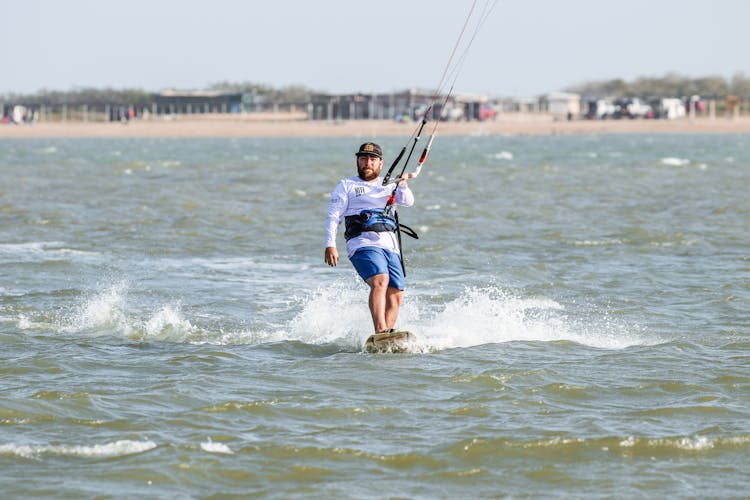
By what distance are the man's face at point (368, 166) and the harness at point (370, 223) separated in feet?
1.01

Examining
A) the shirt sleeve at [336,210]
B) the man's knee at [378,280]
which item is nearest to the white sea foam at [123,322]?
the shirt sleeve at [336,210]

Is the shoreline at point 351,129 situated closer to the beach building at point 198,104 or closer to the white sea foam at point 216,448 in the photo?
the beach building at point 198,104

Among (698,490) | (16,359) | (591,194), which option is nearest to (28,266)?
(16,359)

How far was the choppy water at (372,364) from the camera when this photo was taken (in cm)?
759

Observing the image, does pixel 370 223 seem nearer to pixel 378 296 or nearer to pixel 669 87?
pixel 378 296

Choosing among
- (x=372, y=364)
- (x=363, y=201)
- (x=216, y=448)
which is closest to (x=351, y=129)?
(x=363, y=201)

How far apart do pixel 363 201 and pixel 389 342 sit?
125 cm

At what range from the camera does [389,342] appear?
1112 centimetres

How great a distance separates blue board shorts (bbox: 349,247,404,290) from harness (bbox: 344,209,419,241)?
168 mm

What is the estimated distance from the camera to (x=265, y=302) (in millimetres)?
14578

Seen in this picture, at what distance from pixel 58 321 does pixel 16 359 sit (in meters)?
2.15

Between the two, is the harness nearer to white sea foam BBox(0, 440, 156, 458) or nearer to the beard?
the beard

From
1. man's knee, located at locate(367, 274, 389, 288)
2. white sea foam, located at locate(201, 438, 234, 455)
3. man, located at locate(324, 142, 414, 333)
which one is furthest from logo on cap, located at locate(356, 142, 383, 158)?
white sea foam, located at locate(201, 438, 234, 455)

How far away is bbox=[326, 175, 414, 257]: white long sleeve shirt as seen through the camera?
11.1 meters
